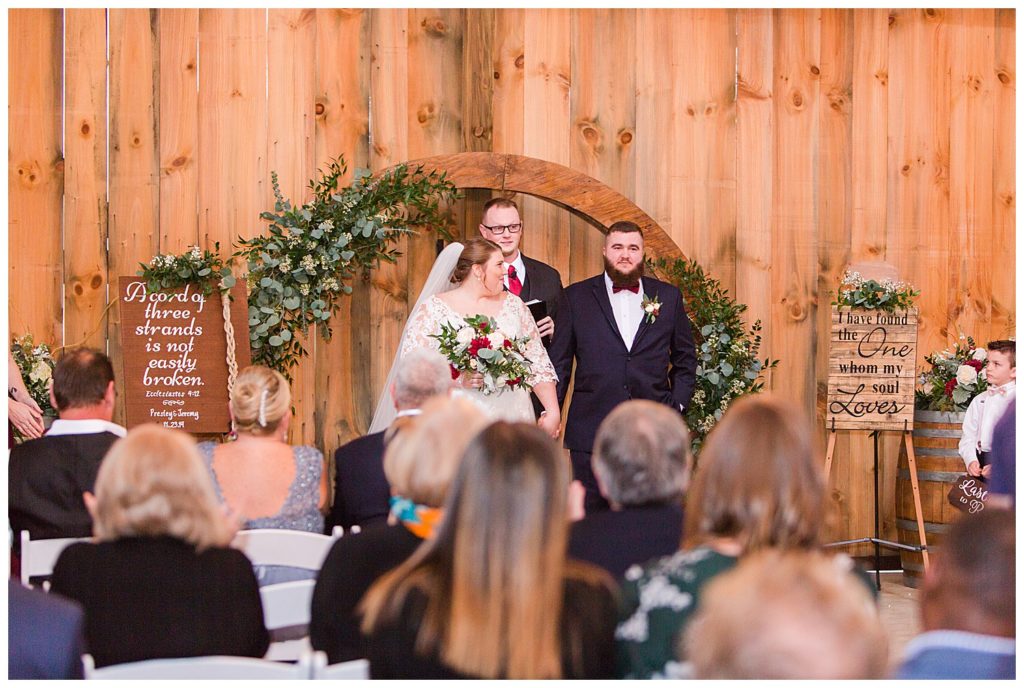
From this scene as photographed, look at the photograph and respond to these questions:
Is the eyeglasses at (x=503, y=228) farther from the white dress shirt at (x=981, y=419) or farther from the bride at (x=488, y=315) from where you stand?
the white dress shirt at (x=981, y=419)

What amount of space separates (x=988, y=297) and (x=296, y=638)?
4723mm

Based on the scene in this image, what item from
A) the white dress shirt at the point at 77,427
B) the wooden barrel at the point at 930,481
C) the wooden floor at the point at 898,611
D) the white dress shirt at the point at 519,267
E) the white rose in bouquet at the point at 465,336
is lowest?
the wooden floor at the point at 898,611

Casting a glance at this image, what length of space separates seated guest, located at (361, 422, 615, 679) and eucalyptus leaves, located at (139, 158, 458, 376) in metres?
3.12

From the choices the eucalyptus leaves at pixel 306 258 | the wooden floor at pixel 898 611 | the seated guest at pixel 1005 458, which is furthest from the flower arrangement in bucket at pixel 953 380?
the seated guest at pixel 1005 458

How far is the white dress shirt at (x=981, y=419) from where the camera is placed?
5090mm

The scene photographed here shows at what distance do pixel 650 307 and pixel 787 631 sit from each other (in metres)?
3.89

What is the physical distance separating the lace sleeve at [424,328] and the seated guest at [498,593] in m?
2.91

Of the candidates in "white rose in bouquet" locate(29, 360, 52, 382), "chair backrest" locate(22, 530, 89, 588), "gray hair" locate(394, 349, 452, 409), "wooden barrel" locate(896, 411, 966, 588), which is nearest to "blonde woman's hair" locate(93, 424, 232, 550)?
"chair backrest" locate(22, 530, 89, 588)

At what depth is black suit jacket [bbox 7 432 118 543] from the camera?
3.30 m

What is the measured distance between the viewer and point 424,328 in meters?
4.91

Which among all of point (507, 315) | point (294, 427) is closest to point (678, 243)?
point (507, 315)

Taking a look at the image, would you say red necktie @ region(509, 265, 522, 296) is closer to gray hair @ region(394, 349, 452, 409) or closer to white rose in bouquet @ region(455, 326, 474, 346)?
white rose in bouquet @ region(455, 326, 474, 346)

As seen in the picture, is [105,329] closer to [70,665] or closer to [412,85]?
[412,85]

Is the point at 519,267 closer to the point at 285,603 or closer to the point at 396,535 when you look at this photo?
the point at 285,603
